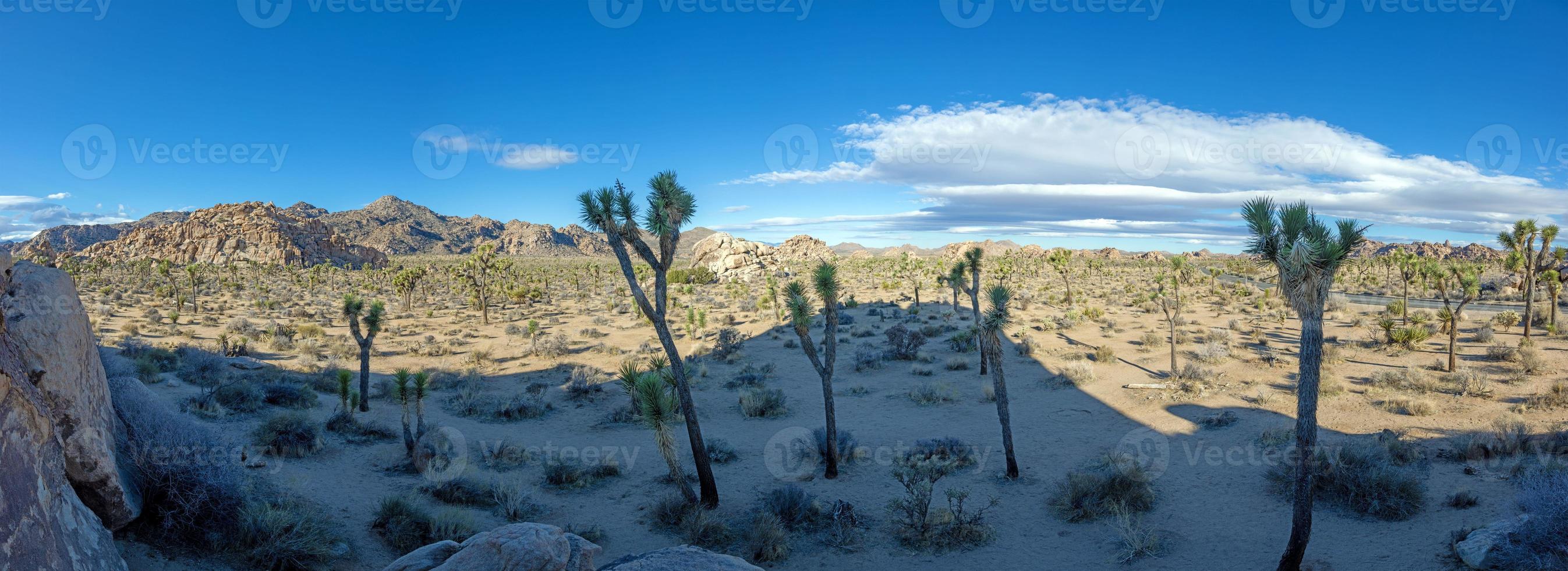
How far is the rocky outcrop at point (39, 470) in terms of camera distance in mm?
4457

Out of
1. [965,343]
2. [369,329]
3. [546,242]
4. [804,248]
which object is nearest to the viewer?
[369,329]

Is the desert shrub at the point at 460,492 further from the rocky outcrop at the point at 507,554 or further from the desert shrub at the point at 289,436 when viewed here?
the rocky outcrop at the point at 507,554

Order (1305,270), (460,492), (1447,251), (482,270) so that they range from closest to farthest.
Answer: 1. (1305,270)
2. (460,492)
3. (482,270)
4. (1447,251)

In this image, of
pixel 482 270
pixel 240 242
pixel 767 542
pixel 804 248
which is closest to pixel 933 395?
pixel 767 542

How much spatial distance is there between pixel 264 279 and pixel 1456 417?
249 feet

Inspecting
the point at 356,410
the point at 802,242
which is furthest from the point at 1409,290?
the point at 802,242

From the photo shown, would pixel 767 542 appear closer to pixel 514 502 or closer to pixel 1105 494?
pixel 514 502

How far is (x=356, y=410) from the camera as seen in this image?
1598 cm

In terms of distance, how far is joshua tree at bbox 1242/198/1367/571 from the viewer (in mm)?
6957

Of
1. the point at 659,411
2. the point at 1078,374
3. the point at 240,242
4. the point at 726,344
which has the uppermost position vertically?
the point at 240,242

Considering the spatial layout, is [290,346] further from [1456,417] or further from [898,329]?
[1456,417]

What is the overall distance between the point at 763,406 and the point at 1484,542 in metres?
13.4

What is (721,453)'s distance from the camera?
45.3 ft

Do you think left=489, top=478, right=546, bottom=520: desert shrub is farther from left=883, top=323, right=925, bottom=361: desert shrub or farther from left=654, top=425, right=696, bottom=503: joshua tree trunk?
left=883, top=323, right=925, bottom=361: desert shrub
